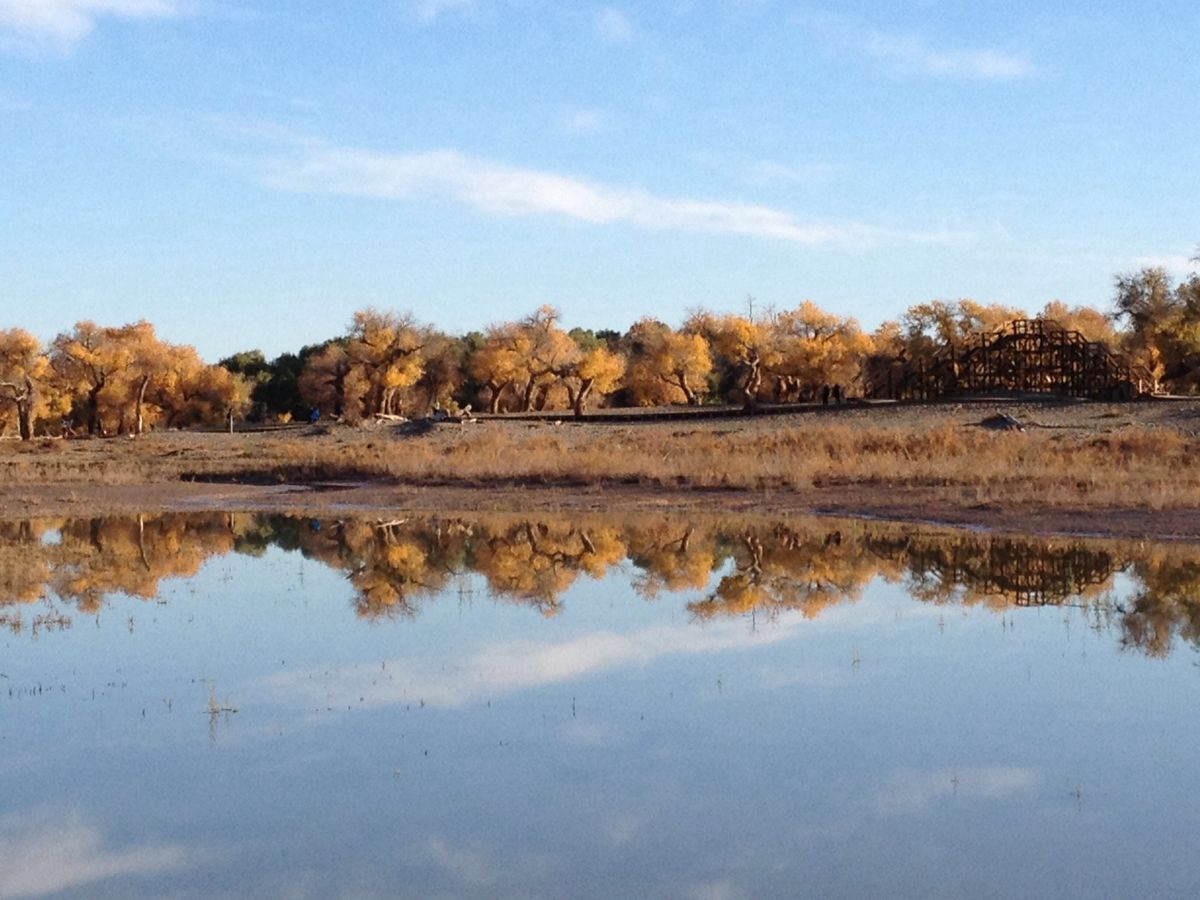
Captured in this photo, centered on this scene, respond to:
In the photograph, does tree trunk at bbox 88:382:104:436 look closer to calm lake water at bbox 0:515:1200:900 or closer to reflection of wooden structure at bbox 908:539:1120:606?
calm lake water at bbox 0:515:1200:900

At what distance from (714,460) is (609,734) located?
33.2 m

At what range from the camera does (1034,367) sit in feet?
243

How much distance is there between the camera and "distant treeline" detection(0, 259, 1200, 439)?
81750 millimetres

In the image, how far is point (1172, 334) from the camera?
76.9 metres

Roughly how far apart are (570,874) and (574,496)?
3050 cm

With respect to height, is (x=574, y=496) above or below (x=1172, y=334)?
below

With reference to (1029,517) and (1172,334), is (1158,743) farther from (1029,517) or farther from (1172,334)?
(1172,334)

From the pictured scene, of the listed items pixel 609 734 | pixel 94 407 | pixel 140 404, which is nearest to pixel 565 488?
→ pixel 609 734

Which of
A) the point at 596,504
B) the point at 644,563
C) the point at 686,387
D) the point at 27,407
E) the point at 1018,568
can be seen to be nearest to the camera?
the point at 1018,568

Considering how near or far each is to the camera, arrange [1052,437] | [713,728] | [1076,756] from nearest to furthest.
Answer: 1. [1076,756]
2. [713,728]
3. [1052,437]

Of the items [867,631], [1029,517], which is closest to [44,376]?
[1029,517]

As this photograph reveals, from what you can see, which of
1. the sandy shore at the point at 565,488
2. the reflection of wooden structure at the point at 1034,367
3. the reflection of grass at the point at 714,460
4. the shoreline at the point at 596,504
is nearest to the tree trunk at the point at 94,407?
the sandy shore at the point at 565,488

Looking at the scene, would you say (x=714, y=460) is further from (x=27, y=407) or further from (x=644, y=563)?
(x=27, y=407)

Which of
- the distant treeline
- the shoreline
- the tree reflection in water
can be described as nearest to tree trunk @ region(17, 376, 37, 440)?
the distant treeline
